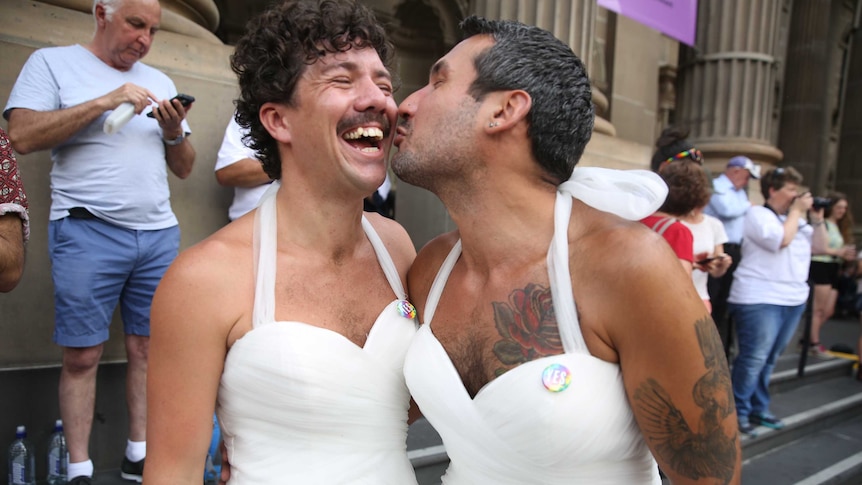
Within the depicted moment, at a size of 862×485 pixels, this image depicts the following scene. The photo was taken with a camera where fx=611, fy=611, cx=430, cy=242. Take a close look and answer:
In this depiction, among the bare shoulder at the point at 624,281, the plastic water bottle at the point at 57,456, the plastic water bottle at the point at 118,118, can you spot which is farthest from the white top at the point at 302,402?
the plastic water bottle at the point at 57,456

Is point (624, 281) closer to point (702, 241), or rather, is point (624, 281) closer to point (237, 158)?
point (237, 158)

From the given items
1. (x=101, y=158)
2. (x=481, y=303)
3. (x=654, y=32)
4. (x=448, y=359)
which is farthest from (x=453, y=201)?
(x=654, y=32)

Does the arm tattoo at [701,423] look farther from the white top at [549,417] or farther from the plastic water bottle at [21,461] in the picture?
the plastic water bottle at [21,461]

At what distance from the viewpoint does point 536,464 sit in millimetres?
1578

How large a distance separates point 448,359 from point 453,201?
0.46m

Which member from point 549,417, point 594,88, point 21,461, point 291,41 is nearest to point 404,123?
point 291,41

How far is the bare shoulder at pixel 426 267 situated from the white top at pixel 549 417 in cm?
26

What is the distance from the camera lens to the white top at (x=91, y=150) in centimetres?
293

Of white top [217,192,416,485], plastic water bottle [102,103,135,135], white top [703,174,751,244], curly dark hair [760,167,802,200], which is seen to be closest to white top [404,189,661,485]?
white top [217,192,416,485]

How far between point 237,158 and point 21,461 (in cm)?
187

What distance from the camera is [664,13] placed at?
6191mm

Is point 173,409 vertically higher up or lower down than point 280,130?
lower down

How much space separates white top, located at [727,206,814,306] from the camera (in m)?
5.11

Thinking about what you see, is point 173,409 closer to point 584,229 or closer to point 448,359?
point 448,359
